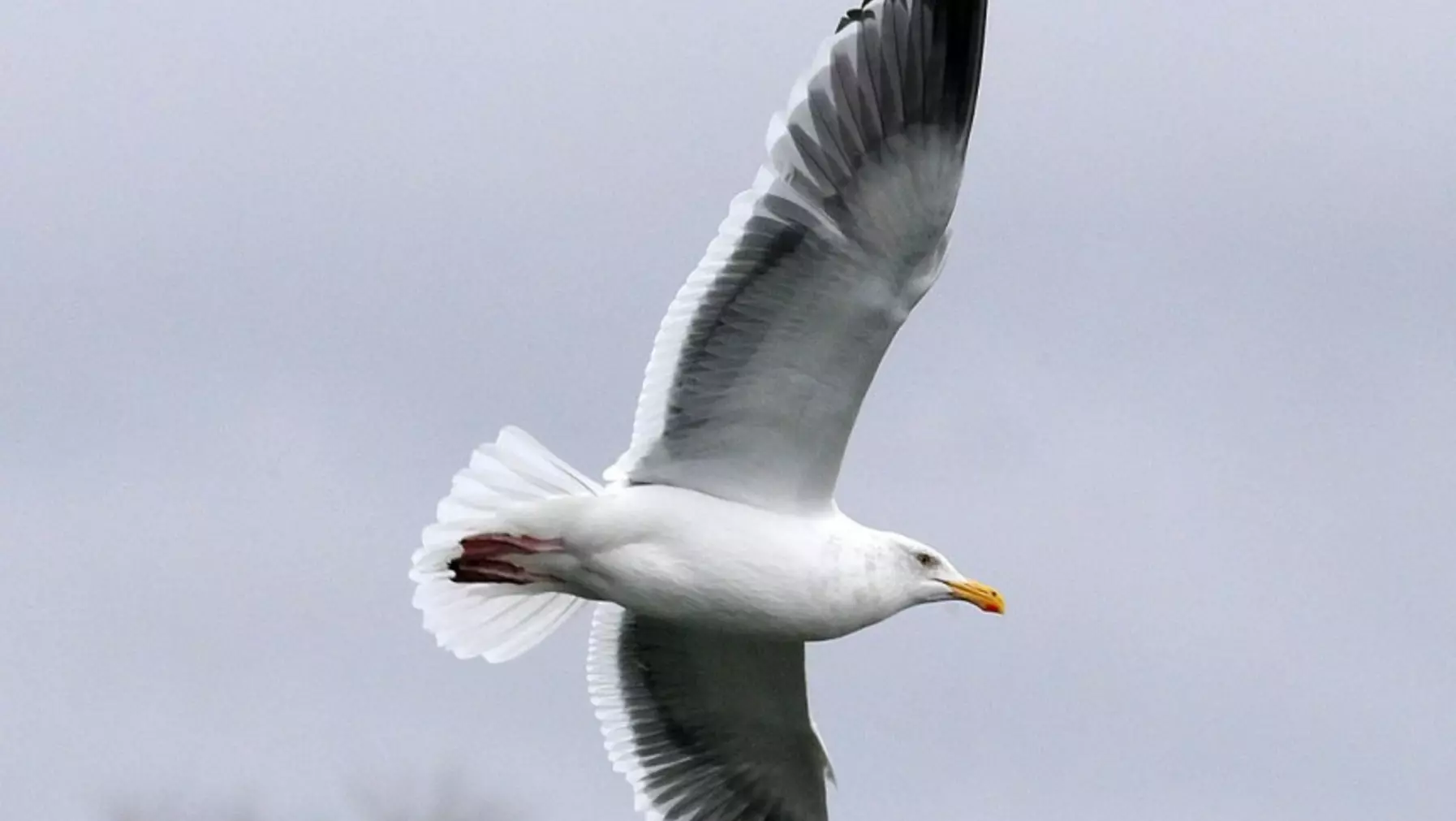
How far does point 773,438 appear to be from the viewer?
38.7ft

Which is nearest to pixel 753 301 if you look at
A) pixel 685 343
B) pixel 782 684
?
pixel 685 343

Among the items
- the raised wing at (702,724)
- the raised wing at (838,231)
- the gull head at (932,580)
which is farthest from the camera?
the raised wing at (702,724)

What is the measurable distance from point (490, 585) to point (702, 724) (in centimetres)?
141

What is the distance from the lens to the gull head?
11.8 metres

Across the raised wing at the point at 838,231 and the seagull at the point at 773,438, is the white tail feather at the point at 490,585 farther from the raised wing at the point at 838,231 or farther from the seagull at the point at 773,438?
the raised wing at the point at 838,231

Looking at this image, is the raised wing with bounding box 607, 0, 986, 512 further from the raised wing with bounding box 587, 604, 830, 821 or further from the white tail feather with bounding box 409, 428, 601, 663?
the raised wing with bounding box 587, 604, 830, 821

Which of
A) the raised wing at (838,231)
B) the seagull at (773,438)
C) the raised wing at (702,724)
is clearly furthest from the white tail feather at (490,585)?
the raised wing at (838,231)

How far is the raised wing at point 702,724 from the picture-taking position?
42.5 feet

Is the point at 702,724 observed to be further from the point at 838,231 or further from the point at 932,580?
the point at 838,231

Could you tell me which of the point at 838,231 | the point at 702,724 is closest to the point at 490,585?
the point at 702,724

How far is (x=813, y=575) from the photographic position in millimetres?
11609

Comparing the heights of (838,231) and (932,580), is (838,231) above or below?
above

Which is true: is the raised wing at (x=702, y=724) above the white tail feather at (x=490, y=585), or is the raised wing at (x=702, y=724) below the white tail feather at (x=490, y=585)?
below

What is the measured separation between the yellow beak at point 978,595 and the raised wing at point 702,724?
103 centimetres
